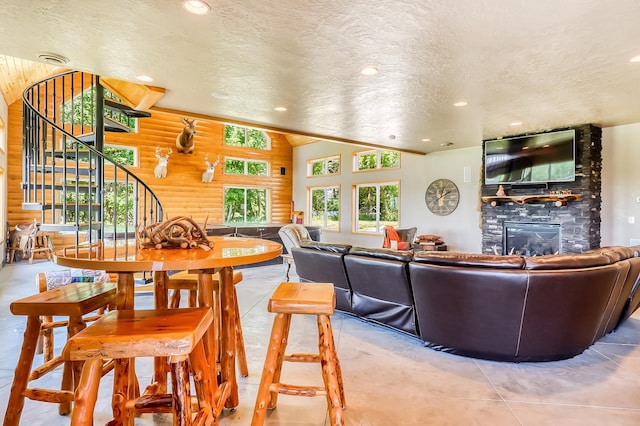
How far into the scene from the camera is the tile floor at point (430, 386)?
1.91 m

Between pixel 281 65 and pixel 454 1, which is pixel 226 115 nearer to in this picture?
pixel 281 65

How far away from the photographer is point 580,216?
17.4 feet

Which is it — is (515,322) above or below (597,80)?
below

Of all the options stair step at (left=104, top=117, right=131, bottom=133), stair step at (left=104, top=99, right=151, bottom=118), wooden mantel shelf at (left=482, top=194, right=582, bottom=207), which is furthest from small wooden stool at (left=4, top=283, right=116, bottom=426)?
wooden mantel shelf at (left=482, top=194, right=582, bottom=207)

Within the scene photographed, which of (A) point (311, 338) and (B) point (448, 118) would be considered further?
(B) point (448, 118)

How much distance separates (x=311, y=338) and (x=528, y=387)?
66.1 inches

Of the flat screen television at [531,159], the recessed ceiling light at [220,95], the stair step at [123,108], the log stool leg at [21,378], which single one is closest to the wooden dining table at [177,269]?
the log stool leg at [21,378]

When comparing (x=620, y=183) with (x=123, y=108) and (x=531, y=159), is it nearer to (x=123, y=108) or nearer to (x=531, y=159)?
(x=531, y=159)

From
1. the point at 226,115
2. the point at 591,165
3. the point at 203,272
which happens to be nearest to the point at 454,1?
the point at 203,272

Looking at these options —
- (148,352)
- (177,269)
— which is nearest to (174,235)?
(177,269)

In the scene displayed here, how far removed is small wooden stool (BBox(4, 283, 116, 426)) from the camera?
5.38ft

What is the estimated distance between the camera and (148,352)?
1.20m

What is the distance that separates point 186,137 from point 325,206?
14.2ft

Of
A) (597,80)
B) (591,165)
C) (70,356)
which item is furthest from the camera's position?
(591,165)
